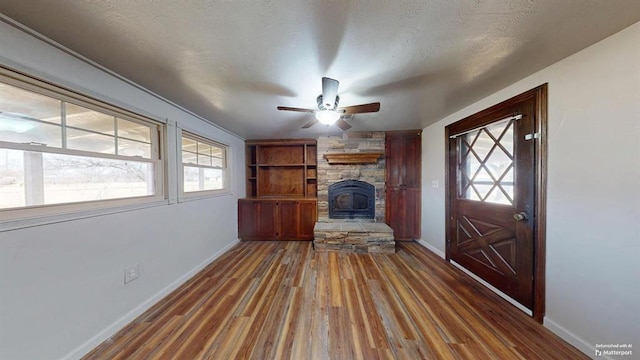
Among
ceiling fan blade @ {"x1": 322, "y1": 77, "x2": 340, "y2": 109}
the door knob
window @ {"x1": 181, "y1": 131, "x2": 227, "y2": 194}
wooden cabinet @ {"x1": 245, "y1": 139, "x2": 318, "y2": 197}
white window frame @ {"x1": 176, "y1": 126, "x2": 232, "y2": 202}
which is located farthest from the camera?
wooden cabinet @ {"x1": 245, "y1": 139, "x2": 318, "y2": 197}

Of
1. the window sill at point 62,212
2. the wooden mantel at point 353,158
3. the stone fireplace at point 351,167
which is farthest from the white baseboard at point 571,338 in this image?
the window sill at point 62,212

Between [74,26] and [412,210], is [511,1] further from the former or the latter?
[412,210]

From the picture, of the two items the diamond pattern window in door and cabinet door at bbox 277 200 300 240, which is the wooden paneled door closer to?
the diamond pattern window in door

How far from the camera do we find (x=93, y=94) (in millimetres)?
1575

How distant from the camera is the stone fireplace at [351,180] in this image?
398 cm

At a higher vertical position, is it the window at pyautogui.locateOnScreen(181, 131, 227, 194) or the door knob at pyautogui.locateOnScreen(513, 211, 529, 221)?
the window at pyautogui.locateOnScreen(181, 131, 227, 194)

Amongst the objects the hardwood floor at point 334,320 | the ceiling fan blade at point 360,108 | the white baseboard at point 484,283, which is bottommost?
the hardwood floor at point 334,320

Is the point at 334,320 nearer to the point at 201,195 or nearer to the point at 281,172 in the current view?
the point at 201,195

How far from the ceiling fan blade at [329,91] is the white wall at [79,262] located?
1778 millimetres

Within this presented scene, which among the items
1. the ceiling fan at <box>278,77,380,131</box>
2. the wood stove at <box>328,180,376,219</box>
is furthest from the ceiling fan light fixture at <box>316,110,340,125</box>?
the wood stove at <box>328,180,376,219</box>

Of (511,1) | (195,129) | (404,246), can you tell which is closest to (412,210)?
(404,246)

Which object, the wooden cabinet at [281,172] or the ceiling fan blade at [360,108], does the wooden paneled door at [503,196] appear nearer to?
the ceiling fan blade at [360,108]

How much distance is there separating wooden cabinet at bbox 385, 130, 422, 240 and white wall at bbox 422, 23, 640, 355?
2.18m

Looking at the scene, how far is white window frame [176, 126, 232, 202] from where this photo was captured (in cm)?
248
